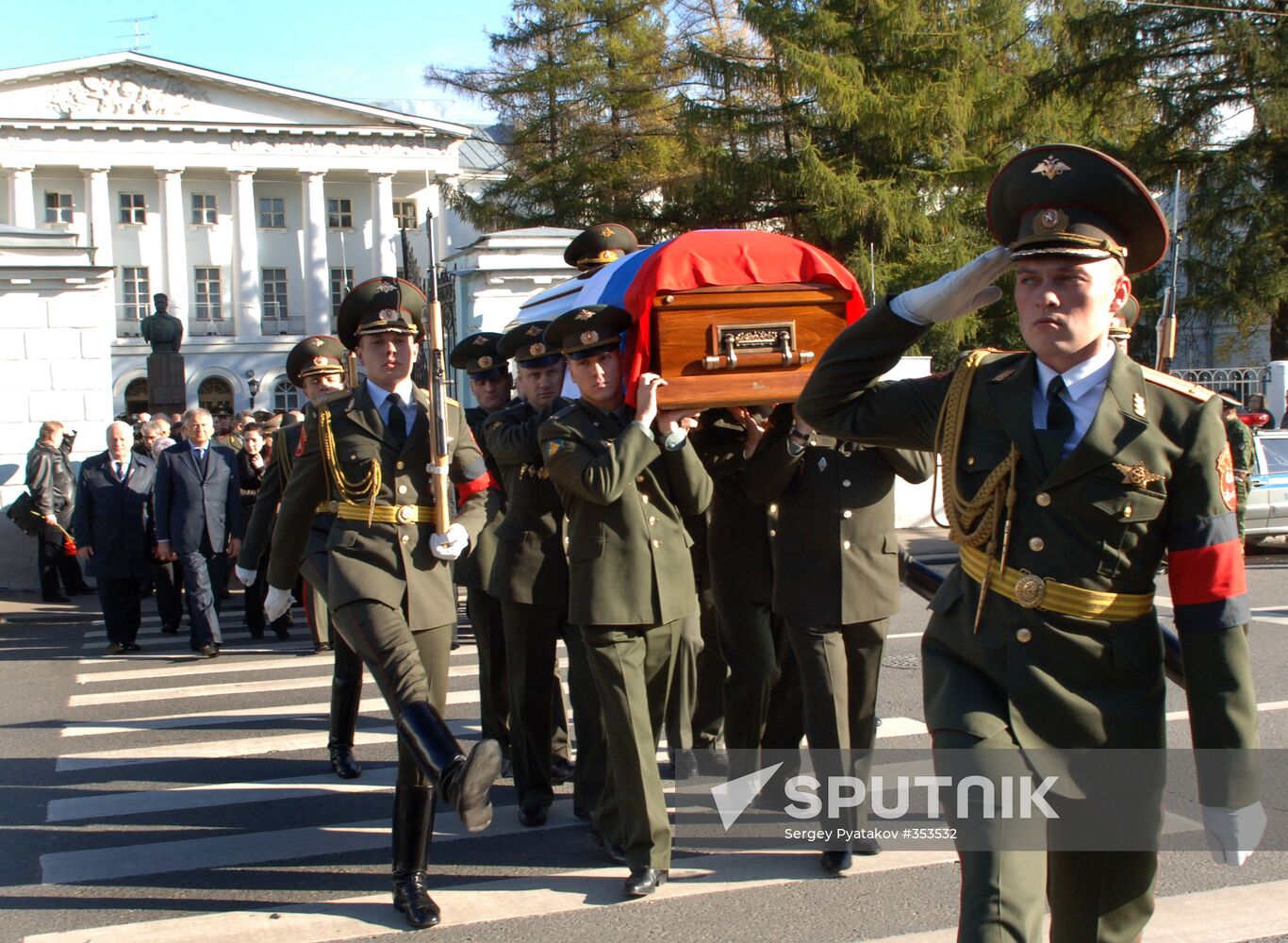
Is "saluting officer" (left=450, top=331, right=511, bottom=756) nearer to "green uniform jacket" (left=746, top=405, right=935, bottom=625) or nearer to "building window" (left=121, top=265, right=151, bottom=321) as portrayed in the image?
"green uniform jacket" (left=746, top=405, right=935, bottom=625)

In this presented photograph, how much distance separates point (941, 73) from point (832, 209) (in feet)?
13.4

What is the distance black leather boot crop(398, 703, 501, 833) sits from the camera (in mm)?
4328

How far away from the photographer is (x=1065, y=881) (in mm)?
3115

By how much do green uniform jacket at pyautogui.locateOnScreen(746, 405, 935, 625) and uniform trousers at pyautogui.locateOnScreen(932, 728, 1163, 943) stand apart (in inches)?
83.2

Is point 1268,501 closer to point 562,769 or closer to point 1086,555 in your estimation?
point 562,769

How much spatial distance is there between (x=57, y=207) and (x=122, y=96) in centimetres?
541

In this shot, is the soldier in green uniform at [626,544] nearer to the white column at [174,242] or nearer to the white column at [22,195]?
the white column at [174,242]

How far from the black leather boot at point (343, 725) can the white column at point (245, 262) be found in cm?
5613

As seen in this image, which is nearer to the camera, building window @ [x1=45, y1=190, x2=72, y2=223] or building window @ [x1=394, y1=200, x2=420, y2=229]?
building window @ [x1=45, y1=190, x2=72, y2=223]

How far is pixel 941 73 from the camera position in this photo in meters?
30.8

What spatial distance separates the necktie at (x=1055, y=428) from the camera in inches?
124

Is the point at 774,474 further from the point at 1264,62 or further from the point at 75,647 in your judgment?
the point at 1264,62

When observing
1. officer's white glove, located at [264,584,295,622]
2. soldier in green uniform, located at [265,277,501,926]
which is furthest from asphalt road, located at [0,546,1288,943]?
officer's white glove, located at [264,584,295,622]

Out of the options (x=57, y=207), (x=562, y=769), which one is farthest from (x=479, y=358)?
(x=57, y=207)
